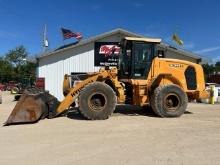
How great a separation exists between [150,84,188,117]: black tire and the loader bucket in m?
4.04

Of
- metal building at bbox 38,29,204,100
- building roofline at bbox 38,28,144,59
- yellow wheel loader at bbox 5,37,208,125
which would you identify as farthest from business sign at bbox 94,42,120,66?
yellow wheel loader at bbox 5,37,208,125

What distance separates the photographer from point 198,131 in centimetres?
1134

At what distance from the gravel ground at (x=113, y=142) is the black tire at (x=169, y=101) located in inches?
35.9

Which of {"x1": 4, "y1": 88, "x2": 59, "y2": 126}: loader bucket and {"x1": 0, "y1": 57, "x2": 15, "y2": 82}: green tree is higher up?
{"x1": 0, "y1": 57, "x2": 15, "y2": 82}: green tree

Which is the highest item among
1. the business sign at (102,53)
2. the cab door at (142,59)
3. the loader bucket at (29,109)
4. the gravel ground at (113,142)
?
the business sign at (102,53)

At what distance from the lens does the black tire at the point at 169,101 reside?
48.9 feet

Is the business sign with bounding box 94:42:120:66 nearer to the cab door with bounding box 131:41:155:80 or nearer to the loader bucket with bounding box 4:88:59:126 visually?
the cab door with bounding box 131:41:155:80

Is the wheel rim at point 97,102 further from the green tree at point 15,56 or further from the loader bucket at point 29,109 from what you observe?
the green tree at point 15,56

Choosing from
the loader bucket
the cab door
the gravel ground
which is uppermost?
the cab door

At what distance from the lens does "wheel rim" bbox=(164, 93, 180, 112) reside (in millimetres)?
15124

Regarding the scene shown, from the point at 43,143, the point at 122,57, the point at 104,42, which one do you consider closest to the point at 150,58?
the point at 122,57

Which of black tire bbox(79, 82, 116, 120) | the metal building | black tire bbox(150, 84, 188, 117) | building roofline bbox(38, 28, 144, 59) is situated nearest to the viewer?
black tire bbox(79, 82, 116, 120)

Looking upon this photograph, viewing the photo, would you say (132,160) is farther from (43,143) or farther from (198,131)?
(198,131)

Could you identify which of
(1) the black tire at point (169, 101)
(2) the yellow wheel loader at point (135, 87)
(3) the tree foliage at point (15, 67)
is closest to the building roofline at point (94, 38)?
(2) the yellow wheel loader at point (135, 87)
